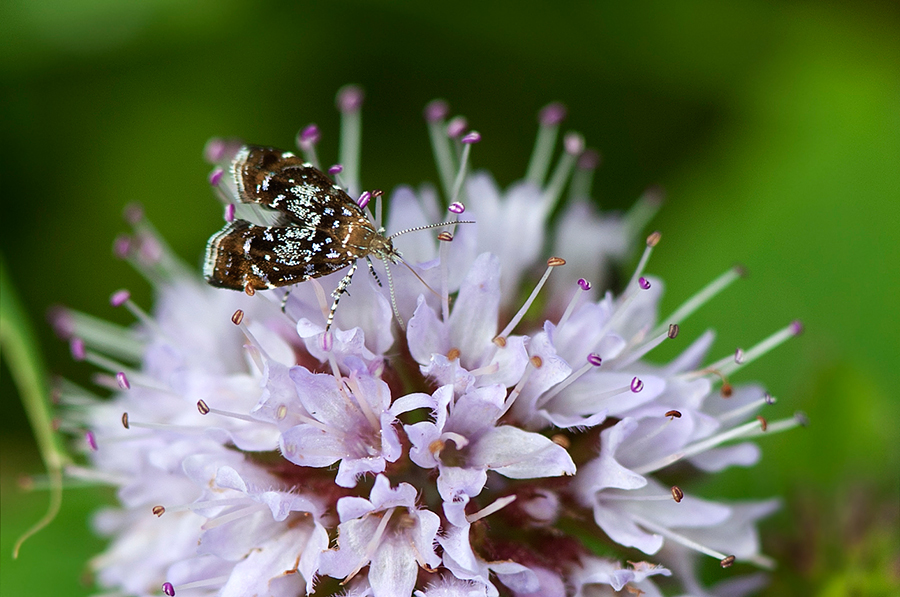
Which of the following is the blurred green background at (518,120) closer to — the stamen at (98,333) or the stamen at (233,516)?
the stamen at (98,333)

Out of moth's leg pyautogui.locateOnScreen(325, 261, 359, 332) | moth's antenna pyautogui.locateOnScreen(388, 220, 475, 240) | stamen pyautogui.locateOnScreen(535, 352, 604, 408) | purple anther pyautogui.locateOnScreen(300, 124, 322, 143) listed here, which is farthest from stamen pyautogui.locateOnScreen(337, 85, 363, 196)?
stamen pyautogui.locateOnScreen(535, 352, 604, 408)

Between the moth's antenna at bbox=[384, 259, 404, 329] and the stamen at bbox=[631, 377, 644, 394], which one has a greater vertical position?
the moth's antenna at bbox=[384, 259, 404, 329]

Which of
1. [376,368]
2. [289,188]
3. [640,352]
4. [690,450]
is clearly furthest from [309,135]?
[690,450]

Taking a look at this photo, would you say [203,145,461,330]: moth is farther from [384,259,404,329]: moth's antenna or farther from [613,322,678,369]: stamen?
[613,322,678,369]: stamen

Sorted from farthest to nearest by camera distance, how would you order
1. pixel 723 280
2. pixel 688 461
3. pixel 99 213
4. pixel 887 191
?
1. pixel 99 213
2. pixel 887 191
3. pixel 723 280
4. pixel 688 461

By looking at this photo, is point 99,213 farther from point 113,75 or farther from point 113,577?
point 113,577

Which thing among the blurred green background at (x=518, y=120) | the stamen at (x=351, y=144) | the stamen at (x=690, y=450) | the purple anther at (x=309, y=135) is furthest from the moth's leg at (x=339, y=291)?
the blurred green background at (x=518, y=120)

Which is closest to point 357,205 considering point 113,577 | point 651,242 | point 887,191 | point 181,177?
point 651,242
